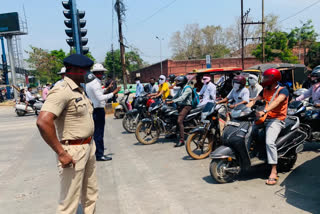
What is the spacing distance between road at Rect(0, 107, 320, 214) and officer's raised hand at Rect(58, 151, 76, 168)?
1380mm

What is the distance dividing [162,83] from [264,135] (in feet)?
17.7

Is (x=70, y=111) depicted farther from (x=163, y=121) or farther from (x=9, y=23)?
(x=9, y=23)

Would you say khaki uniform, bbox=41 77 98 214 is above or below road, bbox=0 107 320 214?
above

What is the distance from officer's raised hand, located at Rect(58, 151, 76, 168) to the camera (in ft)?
8.03

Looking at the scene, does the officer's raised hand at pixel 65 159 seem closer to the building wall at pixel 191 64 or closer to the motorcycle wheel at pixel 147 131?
the motorcycle wheel at pixel 147 131

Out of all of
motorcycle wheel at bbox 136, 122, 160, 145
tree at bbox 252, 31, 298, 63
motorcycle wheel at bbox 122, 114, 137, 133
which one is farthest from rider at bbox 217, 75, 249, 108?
tree at bbox 252, 31, 298, 63

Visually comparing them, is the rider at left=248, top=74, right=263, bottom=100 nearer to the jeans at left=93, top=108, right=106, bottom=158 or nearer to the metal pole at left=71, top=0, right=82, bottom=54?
the jeans at left=93, top=108, right=106, bottom=158

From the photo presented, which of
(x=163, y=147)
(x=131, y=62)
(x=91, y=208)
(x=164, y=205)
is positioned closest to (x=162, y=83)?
(x=163, y=147)

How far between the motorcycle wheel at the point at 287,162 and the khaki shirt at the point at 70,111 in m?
3.37

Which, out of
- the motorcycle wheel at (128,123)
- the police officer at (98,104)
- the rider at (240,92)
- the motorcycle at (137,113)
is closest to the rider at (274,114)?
the rider at (240,92)

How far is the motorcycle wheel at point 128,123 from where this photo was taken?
8.83m

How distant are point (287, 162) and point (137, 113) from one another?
200 inches

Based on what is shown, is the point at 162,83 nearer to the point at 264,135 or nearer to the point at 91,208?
the point at 264,135

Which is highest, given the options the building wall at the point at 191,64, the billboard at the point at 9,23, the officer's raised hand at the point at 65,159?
the billboard at the point at 9,23
